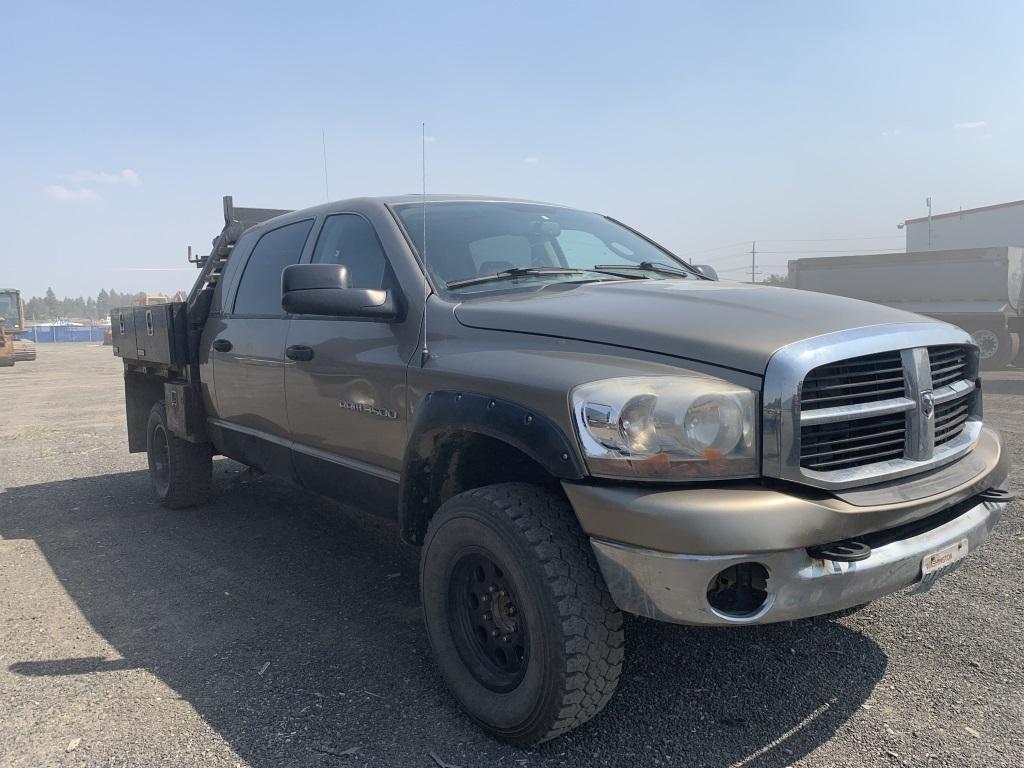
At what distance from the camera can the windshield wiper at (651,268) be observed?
3.55 m

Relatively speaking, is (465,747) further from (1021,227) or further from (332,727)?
(1021,227)

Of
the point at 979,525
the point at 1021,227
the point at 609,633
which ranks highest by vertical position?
the point at 1021,227

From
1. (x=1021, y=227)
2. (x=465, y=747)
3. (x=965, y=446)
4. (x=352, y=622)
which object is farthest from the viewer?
(x=1021, y=227)

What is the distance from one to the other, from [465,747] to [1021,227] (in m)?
38.6

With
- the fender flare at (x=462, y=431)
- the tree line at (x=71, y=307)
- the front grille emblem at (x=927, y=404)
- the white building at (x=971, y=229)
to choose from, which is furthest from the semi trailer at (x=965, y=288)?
the tree line at (x=71, y=307)

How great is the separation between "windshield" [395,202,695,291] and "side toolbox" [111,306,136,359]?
3.33 meters

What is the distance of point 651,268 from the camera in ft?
12.2

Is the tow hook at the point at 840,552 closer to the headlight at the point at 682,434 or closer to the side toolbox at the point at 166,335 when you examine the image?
the headlight at the point at 682,434

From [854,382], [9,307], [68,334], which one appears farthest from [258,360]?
[68,334]

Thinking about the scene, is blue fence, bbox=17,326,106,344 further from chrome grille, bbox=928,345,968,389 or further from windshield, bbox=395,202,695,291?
chrome grille, bbox=928,345,968,389

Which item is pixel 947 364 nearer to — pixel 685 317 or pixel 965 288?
pixel 685 317

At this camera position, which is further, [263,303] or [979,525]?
[263,303]

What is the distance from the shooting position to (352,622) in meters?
3.55

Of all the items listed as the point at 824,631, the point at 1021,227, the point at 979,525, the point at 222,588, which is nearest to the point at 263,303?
the point at 222,588
